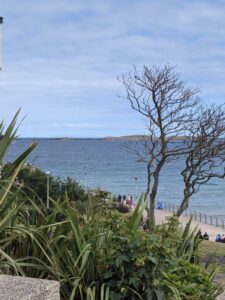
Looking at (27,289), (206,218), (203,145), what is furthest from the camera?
(206,218)

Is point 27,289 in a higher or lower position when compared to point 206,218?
lower

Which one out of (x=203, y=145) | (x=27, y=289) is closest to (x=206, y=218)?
(x=203, y=145)

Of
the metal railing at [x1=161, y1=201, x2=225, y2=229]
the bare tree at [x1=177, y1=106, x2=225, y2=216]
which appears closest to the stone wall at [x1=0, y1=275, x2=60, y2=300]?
the bare tree at [x1=177, y1=106, x2=225, y2=216]

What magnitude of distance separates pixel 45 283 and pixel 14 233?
105cm

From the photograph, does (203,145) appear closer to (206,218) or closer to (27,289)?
(27,289)

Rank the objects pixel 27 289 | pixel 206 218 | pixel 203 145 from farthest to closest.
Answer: pixel 206 218 → pixel 203 145 → pixel 27 289

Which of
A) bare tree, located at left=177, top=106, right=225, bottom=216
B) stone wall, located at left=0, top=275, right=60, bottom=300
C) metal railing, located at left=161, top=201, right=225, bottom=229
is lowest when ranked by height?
stone wall, located at left=0, top=275, right=60, bottom=300

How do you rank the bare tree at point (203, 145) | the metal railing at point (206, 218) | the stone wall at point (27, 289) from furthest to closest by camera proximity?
the metal railing at point (206, 218), the bare tree at point (203, 145), the stone wall at point (27, 289)

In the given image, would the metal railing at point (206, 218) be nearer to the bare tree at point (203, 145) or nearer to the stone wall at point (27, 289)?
the bare tree at point (203, 145)

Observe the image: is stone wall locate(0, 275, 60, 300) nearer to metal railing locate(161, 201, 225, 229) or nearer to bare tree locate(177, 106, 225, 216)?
bare tree locate(177, 106, 225, 216)

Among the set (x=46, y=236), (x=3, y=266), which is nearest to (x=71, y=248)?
(x=46, y=236)

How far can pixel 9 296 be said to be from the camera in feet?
6.98

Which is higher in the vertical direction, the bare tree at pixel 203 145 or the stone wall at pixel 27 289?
the bare tree at pixel 203 145

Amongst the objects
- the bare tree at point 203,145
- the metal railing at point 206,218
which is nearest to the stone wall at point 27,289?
the bare tree at point 203,145
